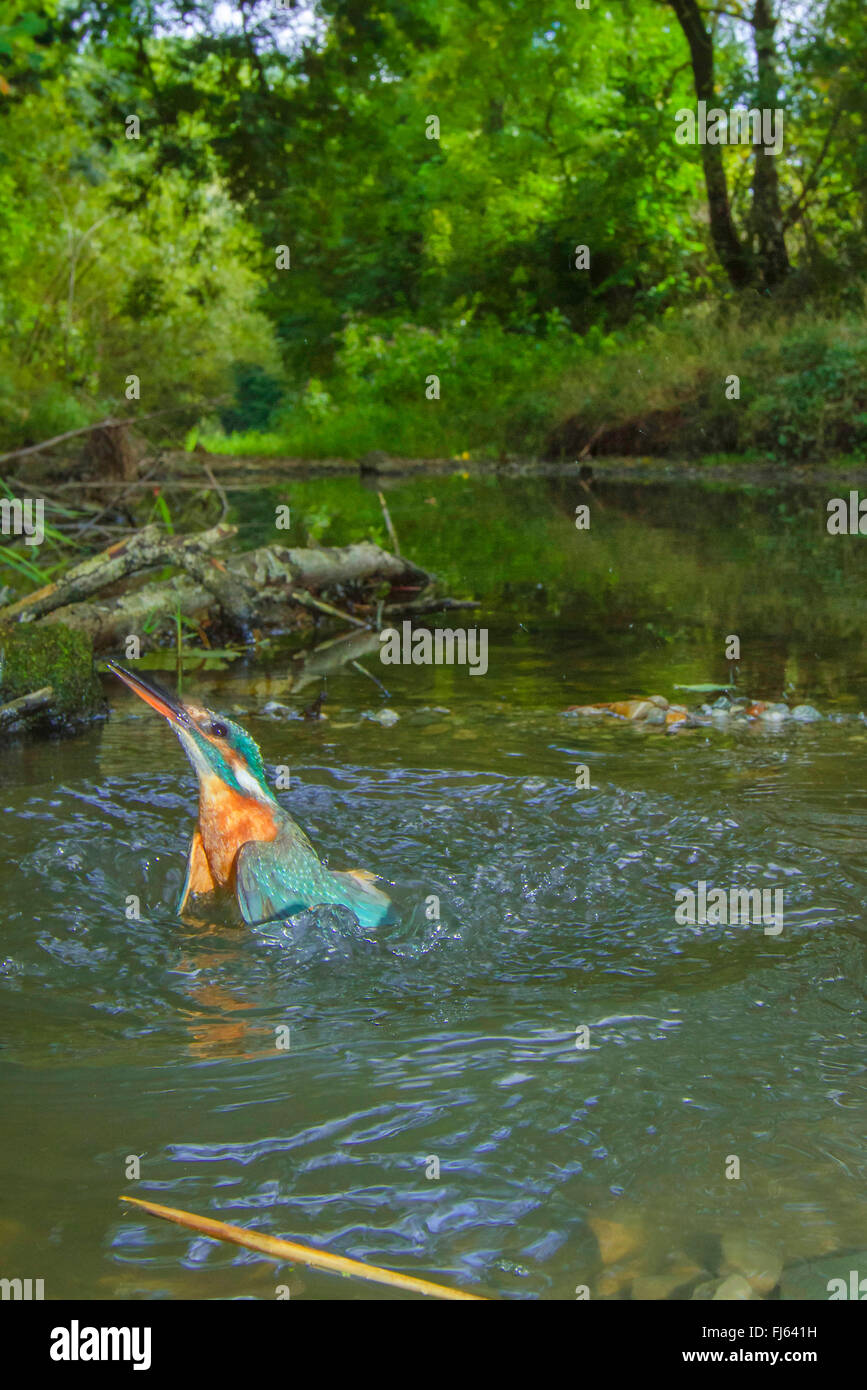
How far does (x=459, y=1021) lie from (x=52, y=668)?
3.80 m

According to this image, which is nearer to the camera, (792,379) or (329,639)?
(329,639)

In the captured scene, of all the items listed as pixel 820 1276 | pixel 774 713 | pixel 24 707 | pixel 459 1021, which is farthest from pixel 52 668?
pixel 820 1276

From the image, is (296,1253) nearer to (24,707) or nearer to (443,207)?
(24,707)

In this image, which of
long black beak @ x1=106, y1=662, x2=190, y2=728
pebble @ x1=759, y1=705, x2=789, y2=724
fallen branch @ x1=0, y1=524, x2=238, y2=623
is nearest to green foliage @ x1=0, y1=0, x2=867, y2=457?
fallen branch @ x1=0, y1=524, x2=238, y2=623

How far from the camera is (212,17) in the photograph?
19.4 meters

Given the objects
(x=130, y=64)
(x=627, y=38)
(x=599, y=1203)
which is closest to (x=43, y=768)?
(x=599, y=1203)

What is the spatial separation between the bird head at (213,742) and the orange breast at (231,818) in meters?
0.02

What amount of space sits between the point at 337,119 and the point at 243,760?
18.2 metres

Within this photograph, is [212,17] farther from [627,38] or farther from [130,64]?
[627,38]

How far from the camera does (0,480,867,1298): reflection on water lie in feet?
7.14

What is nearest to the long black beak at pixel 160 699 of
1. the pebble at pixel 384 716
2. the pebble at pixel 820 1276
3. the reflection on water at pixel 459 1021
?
the reflection on water at pixel 459 1021

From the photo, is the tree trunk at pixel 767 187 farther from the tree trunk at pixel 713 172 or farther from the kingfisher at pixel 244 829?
the kingfisher at pixel 244 829

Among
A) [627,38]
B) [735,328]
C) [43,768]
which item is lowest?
[43,768]

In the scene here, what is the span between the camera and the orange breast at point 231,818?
3.50 meters
